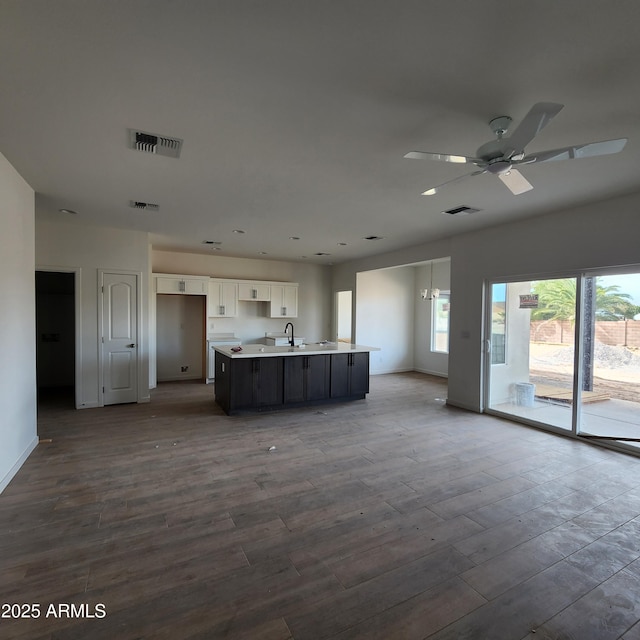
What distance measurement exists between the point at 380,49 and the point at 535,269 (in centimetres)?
394

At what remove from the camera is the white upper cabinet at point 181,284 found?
6.96 metres

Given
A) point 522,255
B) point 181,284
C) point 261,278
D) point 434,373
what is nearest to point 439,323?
point 434,373

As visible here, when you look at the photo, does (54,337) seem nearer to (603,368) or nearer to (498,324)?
(498,324)

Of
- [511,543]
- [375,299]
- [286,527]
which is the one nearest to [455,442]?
[511,543]

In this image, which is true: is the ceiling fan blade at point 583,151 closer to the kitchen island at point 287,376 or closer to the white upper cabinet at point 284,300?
the kitchen island at point 287,376

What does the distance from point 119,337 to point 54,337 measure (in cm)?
257

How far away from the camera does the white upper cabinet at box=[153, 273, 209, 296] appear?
274 inches

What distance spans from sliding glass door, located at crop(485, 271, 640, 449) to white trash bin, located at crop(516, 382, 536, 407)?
14 millimetres

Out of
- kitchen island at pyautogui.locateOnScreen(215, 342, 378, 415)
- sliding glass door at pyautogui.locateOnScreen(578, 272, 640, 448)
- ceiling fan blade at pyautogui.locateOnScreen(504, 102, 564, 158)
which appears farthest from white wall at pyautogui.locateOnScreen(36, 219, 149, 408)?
sliding glass door at pyautogui.locateOnScreen(578, 272, 640, 448)

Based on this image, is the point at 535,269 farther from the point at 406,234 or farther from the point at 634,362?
the point at 406,234

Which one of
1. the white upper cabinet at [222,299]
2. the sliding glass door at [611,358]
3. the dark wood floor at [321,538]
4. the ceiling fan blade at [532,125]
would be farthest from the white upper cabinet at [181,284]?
the sliding glass door at [611,358]

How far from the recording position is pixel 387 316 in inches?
348

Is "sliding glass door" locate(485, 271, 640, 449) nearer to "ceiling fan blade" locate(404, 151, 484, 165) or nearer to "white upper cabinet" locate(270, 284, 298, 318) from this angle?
"ceiling fan blade" locate(404, 151, 484, 165)

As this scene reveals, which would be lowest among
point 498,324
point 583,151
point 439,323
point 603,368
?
point 603,368
